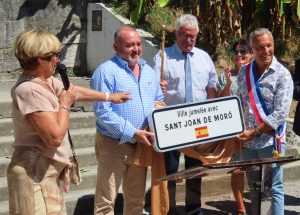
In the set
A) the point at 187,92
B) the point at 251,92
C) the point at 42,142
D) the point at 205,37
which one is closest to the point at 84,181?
the point at 187,92

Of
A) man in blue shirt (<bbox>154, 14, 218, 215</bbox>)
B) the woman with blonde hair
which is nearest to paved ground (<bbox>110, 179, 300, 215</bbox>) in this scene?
man in blue shirt (<bbox>154, 14, 218, 215</bbox>)

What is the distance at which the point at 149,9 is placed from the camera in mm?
9789

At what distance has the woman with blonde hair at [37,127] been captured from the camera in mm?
3834

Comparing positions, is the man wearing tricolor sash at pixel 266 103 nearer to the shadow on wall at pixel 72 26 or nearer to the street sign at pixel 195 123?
the street sign at pixel 195 123

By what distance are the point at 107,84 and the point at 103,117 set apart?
10.2 inches

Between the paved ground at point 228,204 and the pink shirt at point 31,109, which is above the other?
the pink shirt at point 31,109

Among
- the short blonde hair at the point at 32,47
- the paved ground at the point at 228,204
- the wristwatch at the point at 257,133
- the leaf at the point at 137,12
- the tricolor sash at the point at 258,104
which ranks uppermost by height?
the leaf at the point at 137,12

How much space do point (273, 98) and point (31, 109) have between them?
7.44 feet

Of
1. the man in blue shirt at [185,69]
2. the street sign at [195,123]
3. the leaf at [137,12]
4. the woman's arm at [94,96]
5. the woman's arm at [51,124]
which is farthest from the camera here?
the leaf at [137,12]

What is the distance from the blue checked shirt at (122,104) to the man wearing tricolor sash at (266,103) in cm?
84

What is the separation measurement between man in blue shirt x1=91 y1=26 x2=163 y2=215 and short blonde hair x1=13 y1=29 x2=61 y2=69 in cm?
116

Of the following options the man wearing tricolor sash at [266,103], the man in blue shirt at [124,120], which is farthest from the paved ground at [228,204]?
the man in blue shirt at [124,120]

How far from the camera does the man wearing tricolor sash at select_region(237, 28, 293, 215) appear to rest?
17.2ft

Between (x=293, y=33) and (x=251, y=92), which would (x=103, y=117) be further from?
(x=293, y=33)
